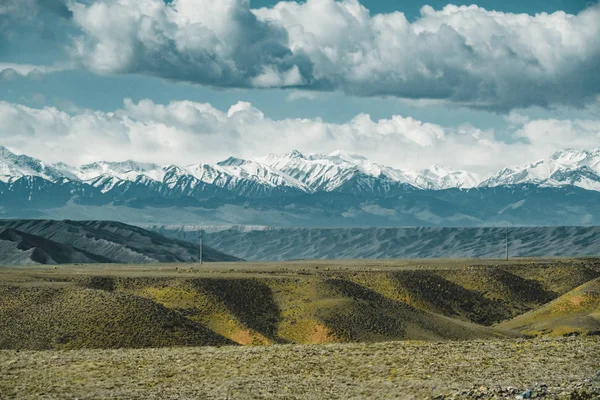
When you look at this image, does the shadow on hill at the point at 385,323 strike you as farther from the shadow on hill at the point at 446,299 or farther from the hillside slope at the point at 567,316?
the shadow on hill at the point at 446,299

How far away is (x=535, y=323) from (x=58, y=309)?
5270 cm

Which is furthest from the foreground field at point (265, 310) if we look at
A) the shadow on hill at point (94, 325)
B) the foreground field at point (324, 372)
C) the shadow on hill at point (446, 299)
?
the foreground field at point (324, 372)

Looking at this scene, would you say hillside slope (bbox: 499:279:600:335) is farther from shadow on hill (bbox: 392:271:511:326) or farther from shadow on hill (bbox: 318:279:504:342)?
shadow on hill (bbox: 392:271:511:326)

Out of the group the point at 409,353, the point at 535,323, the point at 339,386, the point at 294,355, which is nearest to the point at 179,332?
the point at 294,355

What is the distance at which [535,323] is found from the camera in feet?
325

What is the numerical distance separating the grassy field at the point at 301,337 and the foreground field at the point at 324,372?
0.30 feet

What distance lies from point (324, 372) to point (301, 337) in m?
47.3

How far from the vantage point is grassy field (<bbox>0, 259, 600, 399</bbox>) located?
3641 cm

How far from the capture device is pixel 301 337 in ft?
286

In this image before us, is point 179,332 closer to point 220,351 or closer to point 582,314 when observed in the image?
point 220,351

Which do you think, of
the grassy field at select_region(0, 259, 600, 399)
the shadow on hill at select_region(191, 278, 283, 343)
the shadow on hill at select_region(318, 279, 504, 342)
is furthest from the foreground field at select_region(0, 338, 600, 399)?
the shadow on hill at select_region(191, 278, 283, 343)

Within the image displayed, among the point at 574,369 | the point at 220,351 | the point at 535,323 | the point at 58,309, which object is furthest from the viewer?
the point at 535,323

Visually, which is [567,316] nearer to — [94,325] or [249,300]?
[249,300]

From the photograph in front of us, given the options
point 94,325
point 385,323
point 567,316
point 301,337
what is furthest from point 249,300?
point 567,316
